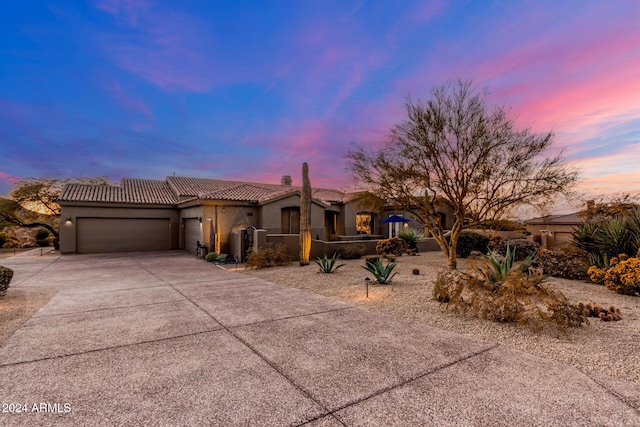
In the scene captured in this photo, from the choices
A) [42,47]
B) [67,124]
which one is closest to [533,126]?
[42,47]

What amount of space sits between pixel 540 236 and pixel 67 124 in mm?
33852

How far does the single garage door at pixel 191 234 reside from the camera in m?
18.1

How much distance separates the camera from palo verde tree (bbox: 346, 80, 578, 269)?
1134 centimetres

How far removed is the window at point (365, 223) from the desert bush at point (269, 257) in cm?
1418

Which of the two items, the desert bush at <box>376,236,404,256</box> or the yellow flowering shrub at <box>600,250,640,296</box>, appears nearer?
the yellow flowering shrub at <box>600,250,640,296</box>

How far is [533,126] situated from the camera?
36.8 feet

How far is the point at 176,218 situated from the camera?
21.7m

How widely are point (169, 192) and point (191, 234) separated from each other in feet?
21.6

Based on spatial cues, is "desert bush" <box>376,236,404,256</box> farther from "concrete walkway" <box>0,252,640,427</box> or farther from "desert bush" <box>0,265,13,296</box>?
"desert bush" <box>0,265,13,296</box>

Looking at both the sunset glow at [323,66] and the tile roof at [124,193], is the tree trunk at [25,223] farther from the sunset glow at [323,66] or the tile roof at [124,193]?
the sunset glow at [323,66]

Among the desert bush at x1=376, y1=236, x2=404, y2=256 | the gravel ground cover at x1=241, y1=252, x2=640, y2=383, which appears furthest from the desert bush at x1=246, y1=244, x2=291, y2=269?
the desert bush at x1=376, y1=236, x2=404, y2=256

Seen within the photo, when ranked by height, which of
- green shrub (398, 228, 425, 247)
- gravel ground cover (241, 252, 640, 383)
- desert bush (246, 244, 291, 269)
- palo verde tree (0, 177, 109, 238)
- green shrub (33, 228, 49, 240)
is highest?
palo verde tree (0, 177, 109, 238)

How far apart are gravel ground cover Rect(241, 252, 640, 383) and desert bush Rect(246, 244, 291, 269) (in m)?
1.23

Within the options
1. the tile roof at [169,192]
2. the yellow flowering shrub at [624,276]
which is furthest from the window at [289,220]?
the yellow flowering shrub at [624,276]
